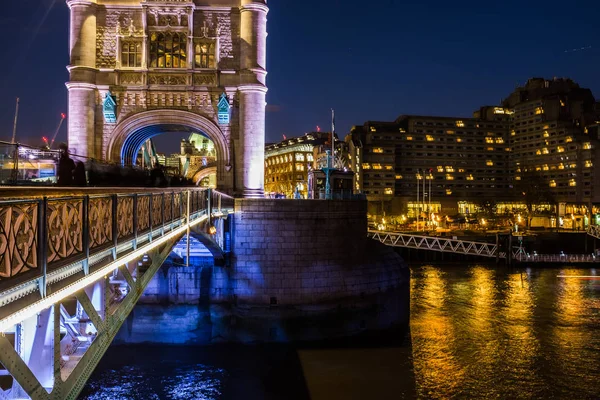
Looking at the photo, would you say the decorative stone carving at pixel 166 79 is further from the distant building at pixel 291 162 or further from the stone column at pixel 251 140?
the distant building at pixel 291 162

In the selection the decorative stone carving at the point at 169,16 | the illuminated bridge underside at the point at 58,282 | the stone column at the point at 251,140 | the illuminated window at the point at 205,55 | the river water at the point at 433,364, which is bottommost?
the river water at the point at 433,364

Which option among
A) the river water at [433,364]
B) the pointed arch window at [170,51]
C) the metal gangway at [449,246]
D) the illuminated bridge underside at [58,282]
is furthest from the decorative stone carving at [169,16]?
the metal gangway at [449,246]

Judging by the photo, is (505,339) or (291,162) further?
(291,162)

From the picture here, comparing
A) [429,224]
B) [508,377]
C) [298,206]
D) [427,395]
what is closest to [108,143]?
[298,206]

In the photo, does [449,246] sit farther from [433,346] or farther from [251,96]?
[251,96]

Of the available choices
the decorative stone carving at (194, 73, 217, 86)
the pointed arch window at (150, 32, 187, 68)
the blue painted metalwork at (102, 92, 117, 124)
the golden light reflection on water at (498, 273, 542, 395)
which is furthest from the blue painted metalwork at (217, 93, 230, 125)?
the golden light reflection on water at (498, 273, 542, 395)

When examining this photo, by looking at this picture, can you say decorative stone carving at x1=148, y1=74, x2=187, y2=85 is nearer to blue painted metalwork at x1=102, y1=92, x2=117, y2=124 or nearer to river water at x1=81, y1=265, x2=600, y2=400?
blue painted metalwork at x1=102, y1=92, x2=117, y2=124

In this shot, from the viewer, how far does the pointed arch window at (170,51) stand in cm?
2897

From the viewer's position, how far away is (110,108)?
28.3 metres

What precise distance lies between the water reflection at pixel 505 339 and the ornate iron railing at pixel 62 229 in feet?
41.9

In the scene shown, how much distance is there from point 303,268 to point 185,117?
10506 mm

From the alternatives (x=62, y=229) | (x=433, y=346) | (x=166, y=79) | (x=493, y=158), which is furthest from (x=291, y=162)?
(x=62, y=229)

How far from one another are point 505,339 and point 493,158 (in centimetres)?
9912

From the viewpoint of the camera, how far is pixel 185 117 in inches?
1133
